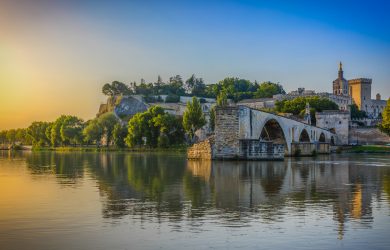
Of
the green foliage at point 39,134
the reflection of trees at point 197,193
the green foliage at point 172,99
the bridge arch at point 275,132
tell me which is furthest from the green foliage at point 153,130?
the green foliage at point 172,99

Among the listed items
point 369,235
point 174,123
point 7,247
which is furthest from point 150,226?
point 174,123

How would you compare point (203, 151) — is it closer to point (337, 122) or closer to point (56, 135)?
point (337, 122)

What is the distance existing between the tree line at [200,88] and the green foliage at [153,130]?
7592cm

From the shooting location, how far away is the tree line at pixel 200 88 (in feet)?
555

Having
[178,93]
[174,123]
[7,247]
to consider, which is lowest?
[7,247]

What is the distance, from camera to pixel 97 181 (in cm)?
2658

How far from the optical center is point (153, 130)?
8812cm

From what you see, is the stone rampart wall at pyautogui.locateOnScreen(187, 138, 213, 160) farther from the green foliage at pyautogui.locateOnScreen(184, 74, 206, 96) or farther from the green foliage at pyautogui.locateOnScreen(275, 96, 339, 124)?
the green foliage at pyautogui.locateOnScreen(184, 74, 206, 96)

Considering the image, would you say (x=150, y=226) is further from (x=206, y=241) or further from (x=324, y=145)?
(x=324, y=145)

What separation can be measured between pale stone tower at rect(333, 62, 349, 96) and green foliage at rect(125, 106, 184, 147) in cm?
10420

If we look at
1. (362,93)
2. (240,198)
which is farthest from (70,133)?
(362,93)

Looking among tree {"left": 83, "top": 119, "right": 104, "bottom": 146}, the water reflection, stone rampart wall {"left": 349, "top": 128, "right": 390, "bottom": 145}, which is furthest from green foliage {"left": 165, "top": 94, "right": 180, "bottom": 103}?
the water reflection

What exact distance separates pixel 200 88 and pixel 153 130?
331 ft

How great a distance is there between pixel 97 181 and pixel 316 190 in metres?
11.5
